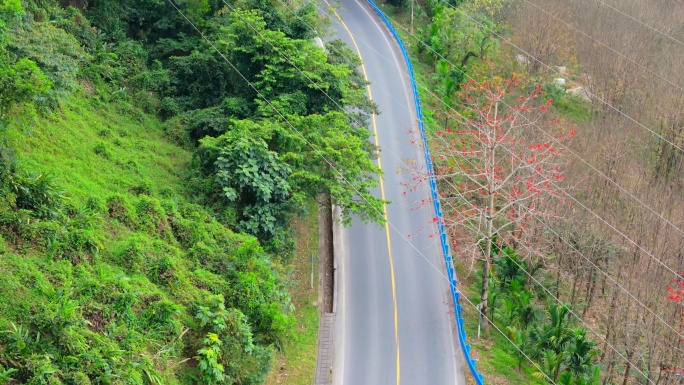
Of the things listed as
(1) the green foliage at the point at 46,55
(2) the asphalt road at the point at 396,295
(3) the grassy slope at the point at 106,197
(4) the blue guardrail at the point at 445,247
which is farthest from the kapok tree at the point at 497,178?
(1) the green foliage at the point at 46,55

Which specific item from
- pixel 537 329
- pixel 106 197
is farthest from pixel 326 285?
pixel 106 197

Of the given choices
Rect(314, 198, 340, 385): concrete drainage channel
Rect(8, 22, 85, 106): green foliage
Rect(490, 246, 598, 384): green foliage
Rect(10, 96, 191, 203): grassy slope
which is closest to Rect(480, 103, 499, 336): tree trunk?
Rect(490, 246, 598, 384): green foliage

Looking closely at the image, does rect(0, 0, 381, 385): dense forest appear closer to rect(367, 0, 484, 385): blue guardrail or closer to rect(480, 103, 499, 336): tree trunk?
rect(367, 0, 484, 385): blue guardrail

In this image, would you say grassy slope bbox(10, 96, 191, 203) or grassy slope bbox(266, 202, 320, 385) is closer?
grassy slope bbox(10, 96, 191, 203)

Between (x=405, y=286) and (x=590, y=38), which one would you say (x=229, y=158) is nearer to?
(x=405, y=286)

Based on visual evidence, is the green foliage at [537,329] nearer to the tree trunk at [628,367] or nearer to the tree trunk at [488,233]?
the tree trunk at [488,233]

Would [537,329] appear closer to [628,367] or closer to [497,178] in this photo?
[628,367]

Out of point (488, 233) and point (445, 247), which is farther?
point (445, 247)
